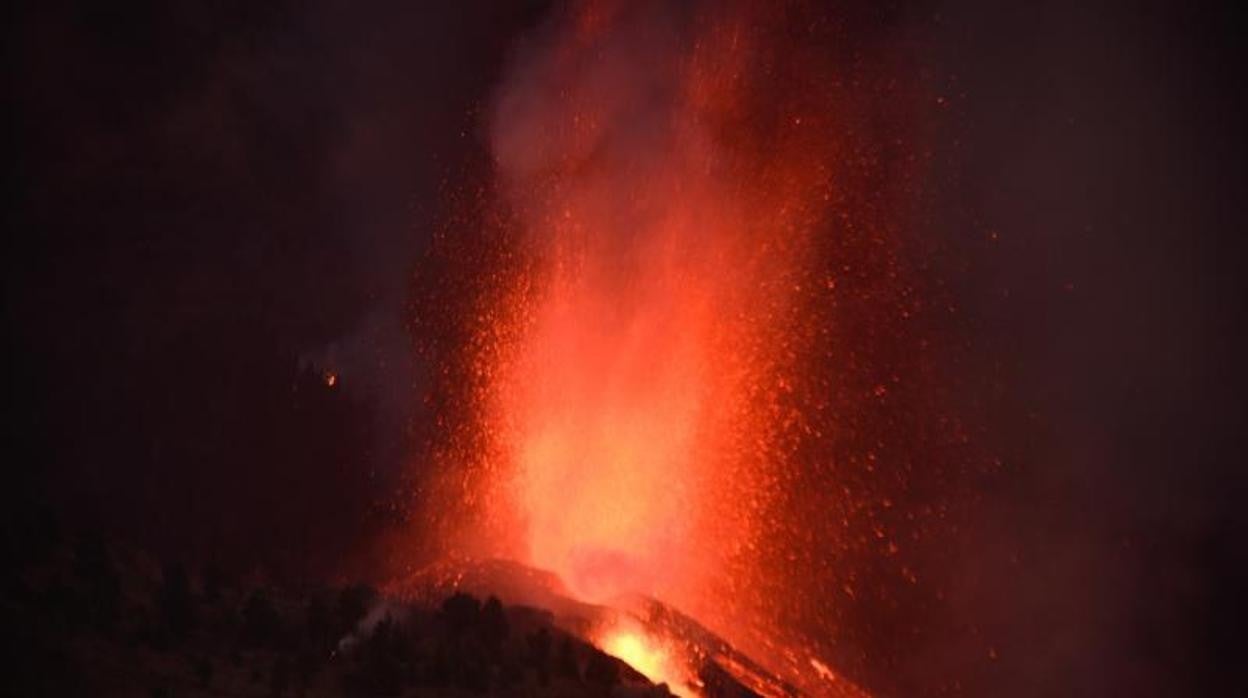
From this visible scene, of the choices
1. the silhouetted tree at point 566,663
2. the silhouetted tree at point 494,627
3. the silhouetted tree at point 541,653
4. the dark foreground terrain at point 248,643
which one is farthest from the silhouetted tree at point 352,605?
the silhouetted tree at point 566,663

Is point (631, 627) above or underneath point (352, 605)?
underneath

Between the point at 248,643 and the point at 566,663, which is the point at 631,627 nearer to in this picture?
the point at 566,663

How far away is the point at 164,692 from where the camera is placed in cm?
1493

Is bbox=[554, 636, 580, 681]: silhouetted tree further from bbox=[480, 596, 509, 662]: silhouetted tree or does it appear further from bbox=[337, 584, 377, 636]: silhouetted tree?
bbox=[337, 584, 377, 636]: silhouetted tree

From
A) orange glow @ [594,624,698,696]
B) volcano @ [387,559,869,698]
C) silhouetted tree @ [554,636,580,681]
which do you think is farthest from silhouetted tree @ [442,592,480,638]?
orange glow @ [594,624,698,696]

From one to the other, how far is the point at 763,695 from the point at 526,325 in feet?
44.2

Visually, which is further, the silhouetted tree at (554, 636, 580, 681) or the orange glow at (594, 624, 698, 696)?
the orange glow at (594, 624, 698, 696)

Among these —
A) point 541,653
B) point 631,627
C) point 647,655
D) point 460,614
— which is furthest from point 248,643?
point 631,627

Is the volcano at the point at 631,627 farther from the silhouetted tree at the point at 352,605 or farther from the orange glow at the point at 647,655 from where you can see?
the silhouetted tree at the point at 352,605

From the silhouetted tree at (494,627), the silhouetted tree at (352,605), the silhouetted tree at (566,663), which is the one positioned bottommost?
the silhouetted tree at (566,663)

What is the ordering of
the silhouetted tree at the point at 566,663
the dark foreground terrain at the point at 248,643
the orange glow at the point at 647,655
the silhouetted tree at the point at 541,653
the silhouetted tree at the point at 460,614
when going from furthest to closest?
the orange glow at the point at 647,655
the silhouetted tree at the point at 460,614
the silhouetted tree at the point at 566,663
the silhouetted tree at the point at 541,653
the dark foreground terrain at the point at 248,643

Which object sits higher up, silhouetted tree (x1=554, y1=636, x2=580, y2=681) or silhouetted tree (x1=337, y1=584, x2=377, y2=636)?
silhouetted tree (x1=337, y1=584, x2=377, y2=636)

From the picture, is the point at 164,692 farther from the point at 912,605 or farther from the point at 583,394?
the point at 912,605

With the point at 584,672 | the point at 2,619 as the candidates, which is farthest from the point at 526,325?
the point at 2,619
